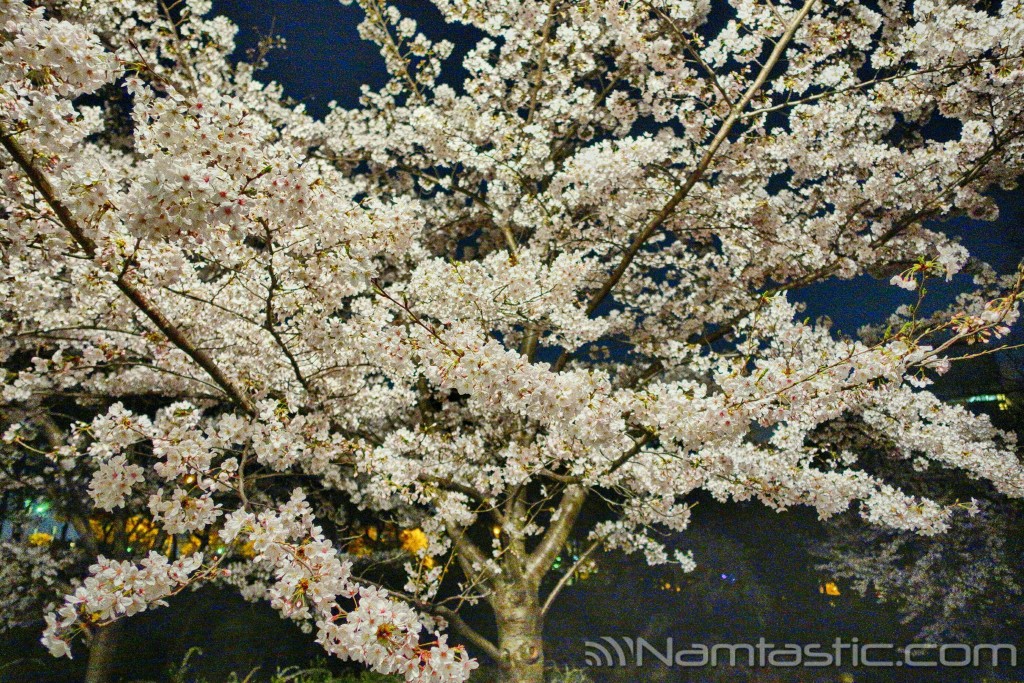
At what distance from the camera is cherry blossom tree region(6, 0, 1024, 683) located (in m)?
1.60

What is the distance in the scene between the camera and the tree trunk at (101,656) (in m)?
4.21

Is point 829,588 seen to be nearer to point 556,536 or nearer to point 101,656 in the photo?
point 556,536

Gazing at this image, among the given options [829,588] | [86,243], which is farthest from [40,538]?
[829,588]

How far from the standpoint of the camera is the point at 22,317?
2932 mm

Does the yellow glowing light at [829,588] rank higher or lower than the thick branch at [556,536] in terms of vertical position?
lower

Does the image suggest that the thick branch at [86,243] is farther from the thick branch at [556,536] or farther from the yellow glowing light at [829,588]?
the yellow glowing light at [829,588]

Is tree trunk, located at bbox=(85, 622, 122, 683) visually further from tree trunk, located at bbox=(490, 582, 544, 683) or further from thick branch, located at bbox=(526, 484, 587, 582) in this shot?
thick branch, located at bbox=(526, 484, 587, 582)

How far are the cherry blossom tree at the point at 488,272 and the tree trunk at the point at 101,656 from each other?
2.47 feet

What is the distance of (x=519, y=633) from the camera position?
3664 mm

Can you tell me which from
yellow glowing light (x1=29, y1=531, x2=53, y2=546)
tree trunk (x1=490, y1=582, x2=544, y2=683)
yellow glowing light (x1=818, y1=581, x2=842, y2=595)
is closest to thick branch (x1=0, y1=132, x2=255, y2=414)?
tree trunk (x1=490, y1=582, x2=544, y2=683)

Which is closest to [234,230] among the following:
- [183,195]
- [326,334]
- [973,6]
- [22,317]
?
[183,195]

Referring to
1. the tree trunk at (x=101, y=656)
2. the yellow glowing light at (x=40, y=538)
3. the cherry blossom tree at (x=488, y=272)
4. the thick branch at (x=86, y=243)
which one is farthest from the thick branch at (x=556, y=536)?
the yellow glowing light at (x=40, y=538)

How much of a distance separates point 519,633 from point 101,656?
345 cm

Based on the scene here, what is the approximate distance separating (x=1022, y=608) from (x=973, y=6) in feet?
14.2
